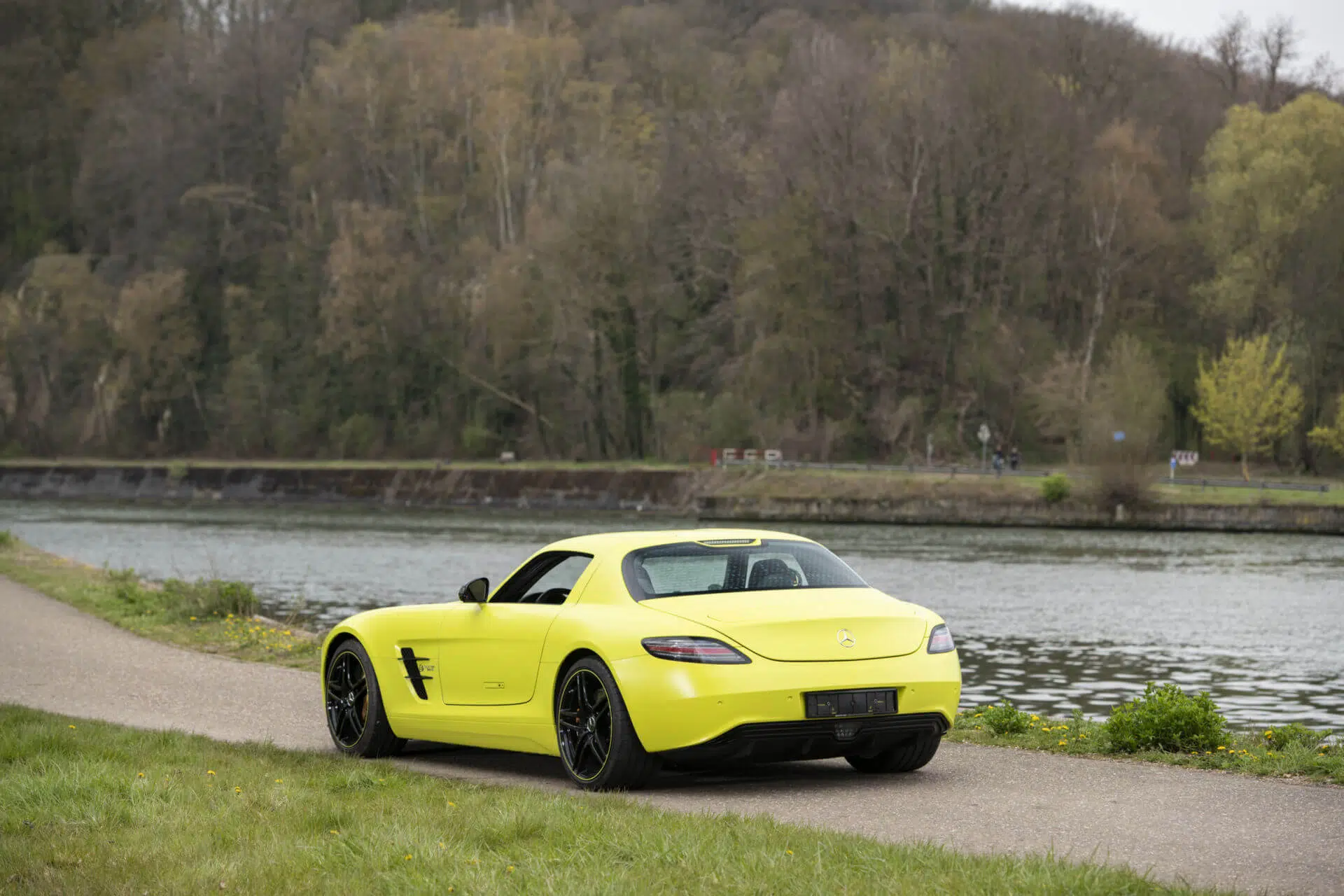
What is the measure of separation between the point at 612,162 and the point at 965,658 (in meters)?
67.1

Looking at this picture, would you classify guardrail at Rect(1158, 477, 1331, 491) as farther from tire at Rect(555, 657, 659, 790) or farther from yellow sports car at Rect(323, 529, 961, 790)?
tire at Rect(555, 657, 659, 790)

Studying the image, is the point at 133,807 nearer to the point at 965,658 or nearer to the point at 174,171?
the point at 965,658

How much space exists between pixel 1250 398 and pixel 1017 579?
36255 mm

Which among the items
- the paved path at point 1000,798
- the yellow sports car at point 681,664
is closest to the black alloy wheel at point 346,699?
the paved path at point 1000,798

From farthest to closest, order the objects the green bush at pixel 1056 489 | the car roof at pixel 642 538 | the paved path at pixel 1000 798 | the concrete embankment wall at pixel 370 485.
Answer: the concrete embankment wall at pixel 370 485 < the green bush at pixel 1056 489 < the car roof at pixel 642 538 < the paved path at pixel 1000 798

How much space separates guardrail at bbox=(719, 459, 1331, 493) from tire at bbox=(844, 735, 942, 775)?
61.1 m

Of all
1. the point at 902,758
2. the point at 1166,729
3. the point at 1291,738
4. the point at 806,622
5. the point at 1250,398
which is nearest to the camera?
the point at 806,622

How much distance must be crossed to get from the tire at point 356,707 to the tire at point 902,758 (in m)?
3.01

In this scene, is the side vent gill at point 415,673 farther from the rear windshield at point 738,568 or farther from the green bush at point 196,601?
the green bush at point 196,601

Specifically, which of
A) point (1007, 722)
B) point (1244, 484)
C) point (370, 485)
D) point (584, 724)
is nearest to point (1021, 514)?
point (1244, 484)

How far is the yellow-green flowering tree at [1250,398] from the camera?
253 ft

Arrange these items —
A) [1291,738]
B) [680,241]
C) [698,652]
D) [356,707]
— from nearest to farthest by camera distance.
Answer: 1. [698,652]
2. [1291,738]
3. [356,707]
4. [680,241]

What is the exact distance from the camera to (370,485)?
9931cm

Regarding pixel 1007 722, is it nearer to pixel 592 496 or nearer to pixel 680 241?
pixel 592 496
